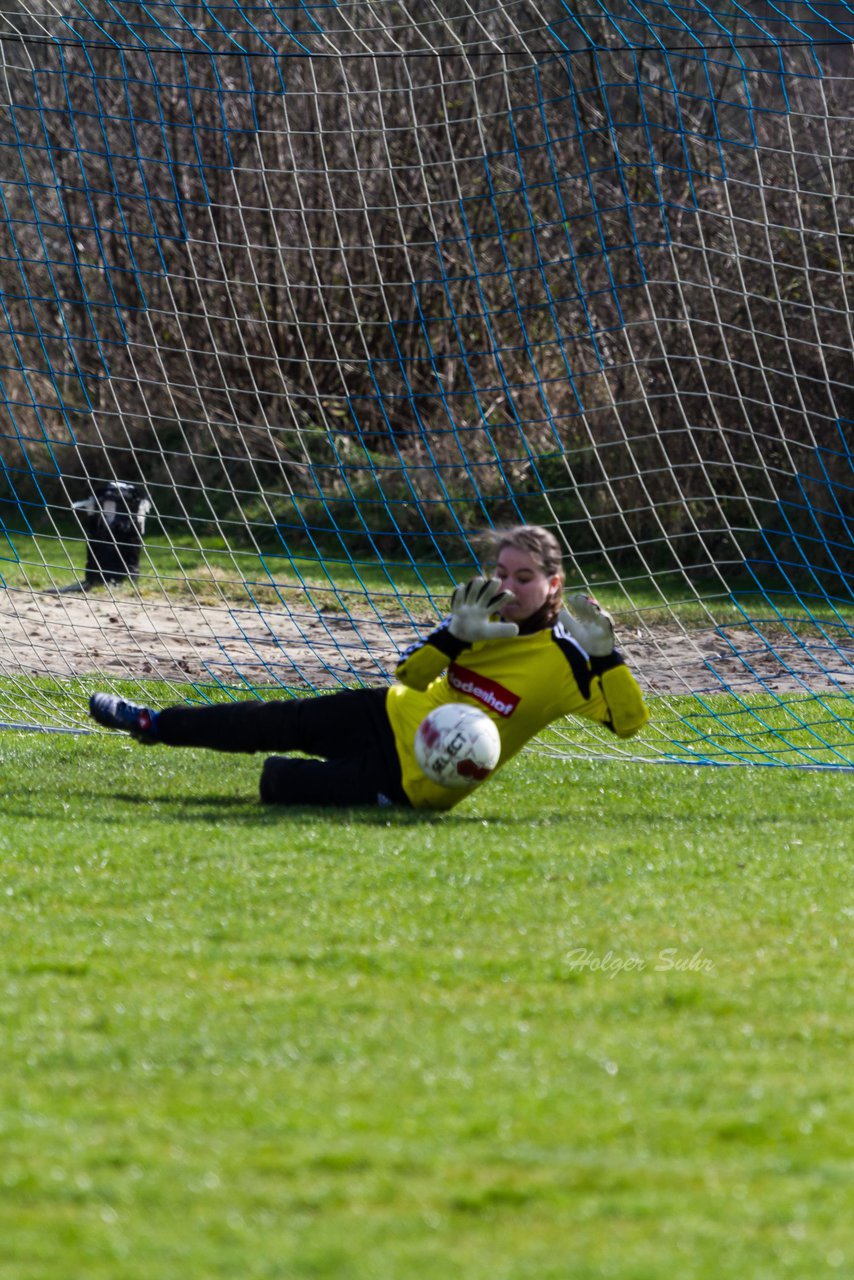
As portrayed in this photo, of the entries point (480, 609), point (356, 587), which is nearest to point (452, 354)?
point (356, 587)

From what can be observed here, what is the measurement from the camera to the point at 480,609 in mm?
4797

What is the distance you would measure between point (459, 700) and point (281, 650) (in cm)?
330

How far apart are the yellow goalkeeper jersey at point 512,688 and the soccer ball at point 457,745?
16 centimetres

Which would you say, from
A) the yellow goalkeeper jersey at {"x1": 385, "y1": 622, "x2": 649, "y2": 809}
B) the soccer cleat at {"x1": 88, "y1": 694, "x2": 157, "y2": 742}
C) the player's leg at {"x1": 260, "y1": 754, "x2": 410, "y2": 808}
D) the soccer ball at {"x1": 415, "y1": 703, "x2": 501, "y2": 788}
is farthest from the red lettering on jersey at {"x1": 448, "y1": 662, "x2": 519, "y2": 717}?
the soccer cleat at {"x1": 88, "y1": 694, "x2": 157, "y2": 742}

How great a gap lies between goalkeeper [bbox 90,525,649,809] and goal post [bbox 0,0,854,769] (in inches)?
52.6

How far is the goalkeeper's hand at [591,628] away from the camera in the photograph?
489 cm

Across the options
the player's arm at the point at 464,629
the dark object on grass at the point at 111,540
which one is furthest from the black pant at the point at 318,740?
the dark object on grass at the point at 111,540

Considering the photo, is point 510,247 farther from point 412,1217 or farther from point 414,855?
point 412,1217

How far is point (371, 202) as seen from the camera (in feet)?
40.8

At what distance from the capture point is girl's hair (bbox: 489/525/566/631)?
16.2 ft

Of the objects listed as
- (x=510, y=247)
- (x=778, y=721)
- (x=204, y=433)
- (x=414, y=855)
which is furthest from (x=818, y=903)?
(x=204, y=433)

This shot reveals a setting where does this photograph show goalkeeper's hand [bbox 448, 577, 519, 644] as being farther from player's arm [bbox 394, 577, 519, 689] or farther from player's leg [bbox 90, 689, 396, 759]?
player's leg [bbox 90, 689, 396, 759]

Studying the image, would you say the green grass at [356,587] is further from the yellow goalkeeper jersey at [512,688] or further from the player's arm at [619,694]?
the player's arm at [619,694]

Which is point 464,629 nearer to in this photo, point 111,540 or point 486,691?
point 486,691
